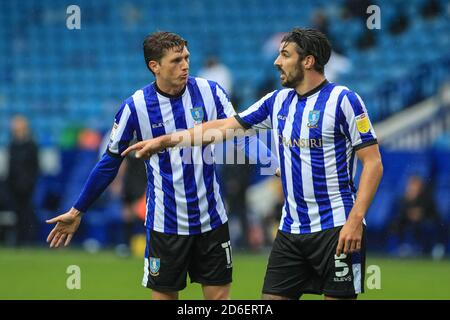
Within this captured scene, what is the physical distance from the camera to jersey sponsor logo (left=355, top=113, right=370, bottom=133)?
5.18 metres

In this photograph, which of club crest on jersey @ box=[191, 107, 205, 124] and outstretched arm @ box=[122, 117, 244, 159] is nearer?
outstretched arm @ box=[122, 117, 244, 159]

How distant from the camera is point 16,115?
57.3 ft

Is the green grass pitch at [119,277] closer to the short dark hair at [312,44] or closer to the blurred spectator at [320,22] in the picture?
the short dark hair at [312,44]

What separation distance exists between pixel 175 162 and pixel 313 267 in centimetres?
117

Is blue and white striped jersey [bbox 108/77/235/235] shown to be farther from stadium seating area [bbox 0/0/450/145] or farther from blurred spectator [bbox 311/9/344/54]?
blurred spectator [bbox 311/9/344/54]

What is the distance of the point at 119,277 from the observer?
1060 centimetres

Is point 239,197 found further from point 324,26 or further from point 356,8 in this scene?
point 356,8

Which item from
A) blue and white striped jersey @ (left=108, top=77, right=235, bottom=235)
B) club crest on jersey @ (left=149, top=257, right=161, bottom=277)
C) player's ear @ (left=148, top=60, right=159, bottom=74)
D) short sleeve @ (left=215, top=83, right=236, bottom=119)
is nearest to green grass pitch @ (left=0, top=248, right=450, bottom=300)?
club crest on jersey @ (left=149, top=257, right=161, bottom=277)

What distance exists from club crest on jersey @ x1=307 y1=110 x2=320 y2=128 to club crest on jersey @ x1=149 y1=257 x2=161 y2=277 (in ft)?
4.63

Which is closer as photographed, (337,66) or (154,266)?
(154,266)

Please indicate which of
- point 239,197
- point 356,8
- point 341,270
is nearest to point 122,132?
point 341,270

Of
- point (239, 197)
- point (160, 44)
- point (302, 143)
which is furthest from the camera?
point (239, 197)

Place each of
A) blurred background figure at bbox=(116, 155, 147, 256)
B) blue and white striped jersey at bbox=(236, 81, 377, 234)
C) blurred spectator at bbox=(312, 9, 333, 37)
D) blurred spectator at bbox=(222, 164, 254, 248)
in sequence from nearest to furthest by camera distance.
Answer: blue and white striped jersey at bbox=(236, 81, 377, 234) < blurred background figure at bbox=(116, 155, 147, 256) < blurred spectator at bbox=(222, 164, 254, 248) < blurred spectator at bbox=(312, 9, 333, 37)
